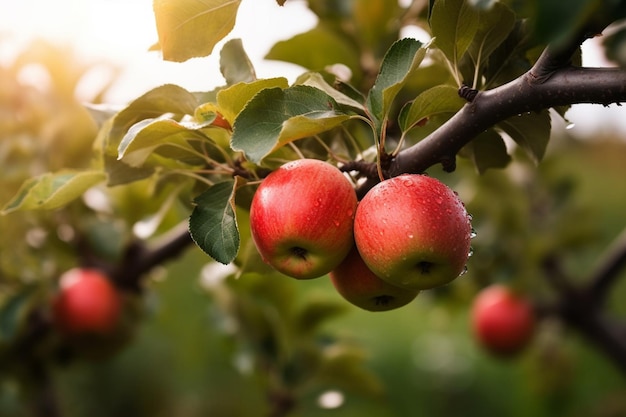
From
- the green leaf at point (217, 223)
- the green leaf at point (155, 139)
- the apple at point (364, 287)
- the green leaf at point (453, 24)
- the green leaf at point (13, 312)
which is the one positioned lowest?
the green leaf at point (13, 312)

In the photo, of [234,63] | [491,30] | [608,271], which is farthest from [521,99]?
[608,271]

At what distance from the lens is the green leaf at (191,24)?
714 mm

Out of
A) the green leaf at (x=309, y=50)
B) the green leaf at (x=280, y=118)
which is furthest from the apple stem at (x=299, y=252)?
the green leaf at (x=309, y=50)

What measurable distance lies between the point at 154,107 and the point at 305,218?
9.3 inches

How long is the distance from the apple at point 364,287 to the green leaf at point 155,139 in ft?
0.70

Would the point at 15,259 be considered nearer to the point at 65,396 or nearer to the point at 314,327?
the point at 314,327

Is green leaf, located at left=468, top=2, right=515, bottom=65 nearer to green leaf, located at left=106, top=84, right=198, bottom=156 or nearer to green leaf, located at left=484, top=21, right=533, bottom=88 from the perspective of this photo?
green leaf, located at left=484, top=21, right=533, bottom=88

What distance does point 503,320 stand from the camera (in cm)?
196

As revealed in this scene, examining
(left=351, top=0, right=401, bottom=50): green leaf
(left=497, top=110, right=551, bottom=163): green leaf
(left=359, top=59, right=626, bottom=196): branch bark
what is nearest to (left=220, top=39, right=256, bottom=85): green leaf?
(left=359, top=59, right=626, bottom=196): branch bark

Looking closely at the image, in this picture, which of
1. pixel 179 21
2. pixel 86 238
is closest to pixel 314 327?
pixel 86 238

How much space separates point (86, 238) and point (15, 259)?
0.14 metres

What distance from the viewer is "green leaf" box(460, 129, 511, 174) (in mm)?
836

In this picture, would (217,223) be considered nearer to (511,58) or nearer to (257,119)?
(257,119)

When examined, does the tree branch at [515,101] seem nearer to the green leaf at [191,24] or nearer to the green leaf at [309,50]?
the green leaf at [191,24]
